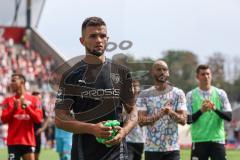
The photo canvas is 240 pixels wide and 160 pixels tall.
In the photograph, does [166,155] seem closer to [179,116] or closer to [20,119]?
[179,116]

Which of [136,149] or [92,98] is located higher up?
[92,98]

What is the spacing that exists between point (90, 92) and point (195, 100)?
479 cm

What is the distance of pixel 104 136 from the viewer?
5.03 meters

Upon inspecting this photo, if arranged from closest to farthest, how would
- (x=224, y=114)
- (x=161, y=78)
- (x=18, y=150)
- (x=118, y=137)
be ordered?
1. (x=118, y=137)
2. (x=161, y=78)
3. (x=224, y=114)
4. (x=18, y=150)

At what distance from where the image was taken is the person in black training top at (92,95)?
17.2ft

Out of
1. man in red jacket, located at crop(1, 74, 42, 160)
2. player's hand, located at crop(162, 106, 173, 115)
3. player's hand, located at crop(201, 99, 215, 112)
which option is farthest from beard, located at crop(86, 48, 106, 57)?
man in red jacket, located at crop(1, 74, 42, 160)

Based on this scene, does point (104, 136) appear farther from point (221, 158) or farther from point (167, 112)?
point (221, 158)

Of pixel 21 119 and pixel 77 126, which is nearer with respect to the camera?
pixel 77 126

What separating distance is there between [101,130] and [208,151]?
16.2ft

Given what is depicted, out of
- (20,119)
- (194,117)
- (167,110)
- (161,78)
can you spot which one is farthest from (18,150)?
(167,110)

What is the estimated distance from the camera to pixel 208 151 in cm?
967

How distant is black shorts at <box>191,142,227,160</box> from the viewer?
9.51 m

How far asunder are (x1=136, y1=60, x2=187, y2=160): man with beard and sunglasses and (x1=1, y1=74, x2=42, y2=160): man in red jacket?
302 cm

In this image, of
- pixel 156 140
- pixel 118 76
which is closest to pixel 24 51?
pixel 156 140
